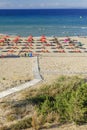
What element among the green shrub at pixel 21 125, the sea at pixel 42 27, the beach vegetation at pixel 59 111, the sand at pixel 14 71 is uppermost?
the sea at pixel 42 27

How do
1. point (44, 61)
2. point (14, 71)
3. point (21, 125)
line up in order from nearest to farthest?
point (21, 125) < point (14, 71) < point (44, 61)

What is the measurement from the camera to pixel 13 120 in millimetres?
13195

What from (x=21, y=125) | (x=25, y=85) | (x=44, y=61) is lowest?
(x=21, y=125)

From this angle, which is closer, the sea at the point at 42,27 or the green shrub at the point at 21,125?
the green shrub at the point at 21,125

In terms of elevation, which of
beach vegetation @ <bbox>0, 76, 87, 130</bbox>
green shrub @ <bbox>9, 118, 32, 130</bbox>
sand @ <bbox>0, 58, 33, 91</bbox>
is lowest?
green shrub @ <bbox>9, 118, 32, 130</bbox>

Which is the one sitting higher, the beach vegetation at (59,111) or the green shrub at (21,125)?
the beach vegetation at (59,111)

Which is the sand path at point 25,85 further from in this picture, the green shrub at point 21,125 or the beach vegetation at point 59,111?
the green shrub at point 21,125

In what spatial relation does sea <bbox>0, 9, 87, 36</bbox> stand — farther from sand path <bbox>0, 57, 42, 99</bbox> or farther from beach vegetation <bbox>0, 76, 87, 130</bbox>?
beach vegetation <bbox>0, 76, 87, 130</bbox>

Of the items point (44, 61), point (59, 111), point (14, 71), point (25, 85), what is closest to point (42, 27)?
point (44, 61)

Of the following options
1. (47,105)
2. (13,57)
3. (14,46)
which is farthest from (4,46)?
(47,105)

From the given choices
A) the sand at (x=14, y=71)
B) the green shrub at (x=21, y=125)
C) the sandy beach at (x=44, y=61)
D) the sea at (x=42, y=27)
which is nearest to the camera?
the green shrub at (x=21, y=125)

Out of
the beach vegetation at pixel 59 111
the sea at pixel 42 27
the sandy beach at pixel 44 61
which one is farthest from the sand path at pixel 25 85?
the sea at pixel 42 27

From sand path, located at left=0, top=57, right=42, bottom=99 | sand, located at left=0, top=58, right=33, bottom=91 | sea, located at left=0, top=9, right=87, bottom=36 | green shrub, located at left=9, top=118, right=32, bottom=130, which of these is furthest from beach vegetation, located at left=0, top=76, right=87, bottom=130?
sea, located at left=0, top=9, right=87, bottom=36

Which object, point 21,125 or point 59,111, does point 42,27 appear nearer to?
point 59,111
